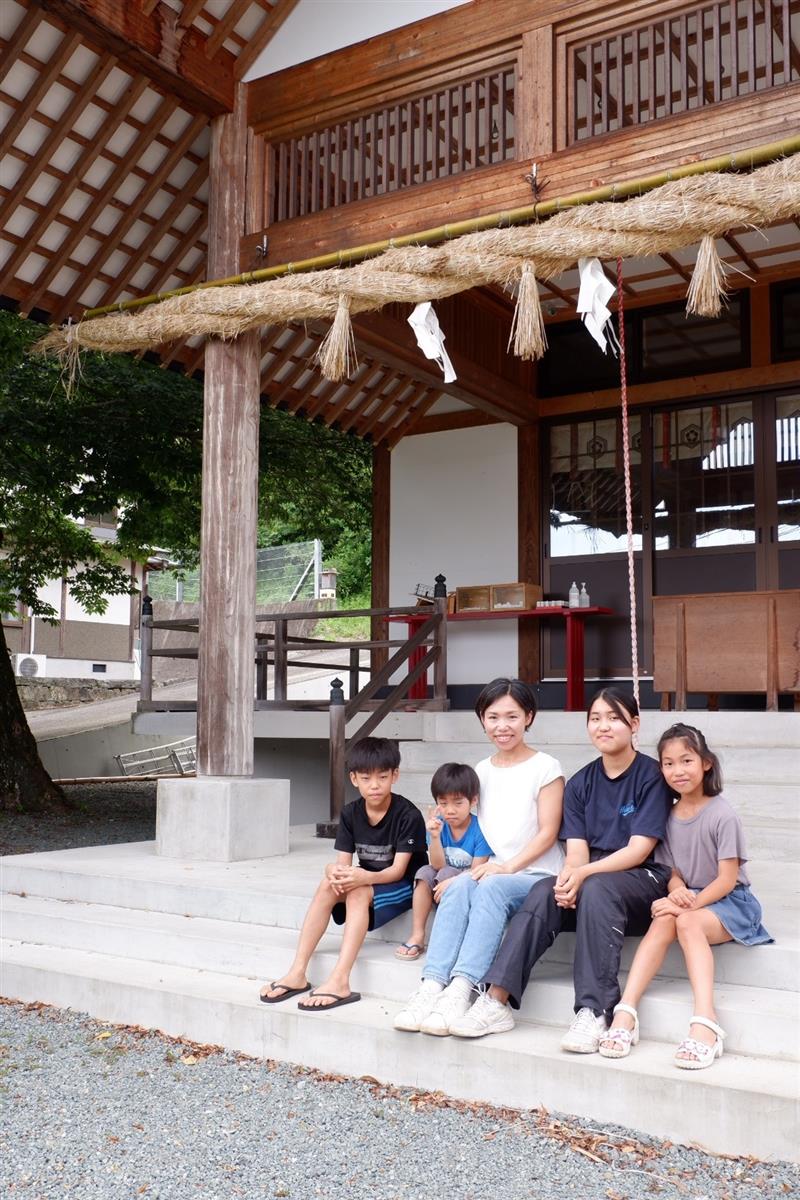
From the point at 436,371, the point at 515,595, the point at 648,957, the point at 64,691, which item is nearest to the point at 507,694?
the point at 648,957

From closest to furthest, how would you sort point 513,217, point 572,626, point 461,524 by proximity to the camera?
point 513,217
point 572,626
point 461,524

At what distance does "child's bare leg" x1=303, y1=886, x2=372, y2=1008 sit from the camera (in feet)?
13.0

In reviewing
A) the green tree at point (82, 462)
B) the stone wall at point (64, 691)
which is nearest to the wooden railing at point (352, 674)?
the green tree at point (82, 462)

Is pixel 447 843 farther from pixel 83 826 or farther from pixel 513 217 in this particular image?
pixel 83 826

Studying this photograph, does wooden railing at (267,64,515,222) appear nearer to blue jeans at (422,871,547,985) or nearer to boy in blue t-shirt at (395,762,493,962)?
boy in blue t-shirt at (395,762,493,962)

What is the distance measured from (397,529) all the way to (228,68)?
15.5ft

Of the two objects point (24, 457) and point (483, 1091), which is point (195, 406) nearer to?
point (24, 457)

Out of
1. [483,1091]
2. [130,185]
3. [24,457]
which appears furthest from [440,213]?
[24,457]

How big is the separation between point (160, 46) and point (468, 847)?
468 centimetres

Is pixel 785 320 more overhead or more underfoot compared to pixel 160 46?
more underfoot

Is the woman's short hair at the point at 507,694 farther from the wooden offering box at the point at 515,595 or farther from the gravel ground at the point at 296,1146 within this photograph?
the wooden offering box at the point at 515,595

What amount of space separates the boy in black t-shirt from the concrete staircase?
130mm

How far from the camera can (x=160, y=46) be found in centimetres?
605

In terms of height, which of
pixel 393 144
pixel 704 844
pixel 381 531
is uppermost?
pixel 393 144
